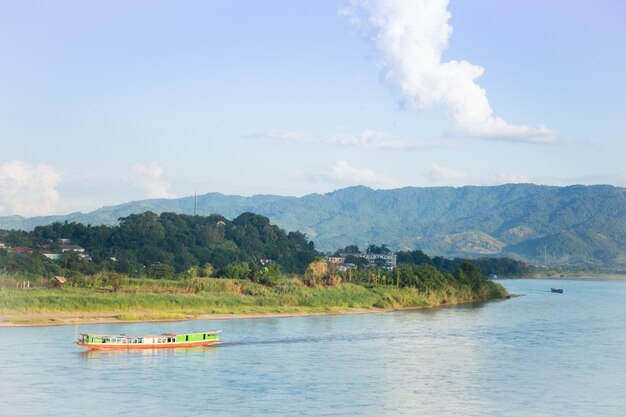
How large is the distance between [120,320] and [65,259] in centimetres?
3945

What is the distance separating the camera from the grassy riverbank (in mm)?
69562

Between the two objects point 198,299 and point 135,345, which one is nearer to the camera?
point 135,345

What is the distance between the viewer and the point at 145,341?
53625 millimetres

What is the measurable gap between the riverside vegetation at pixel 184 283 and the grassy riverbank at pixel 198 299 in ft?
0.31

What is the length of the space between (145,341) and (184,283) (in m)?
31.8

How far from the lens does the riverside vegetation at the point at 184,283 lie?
73812 mm

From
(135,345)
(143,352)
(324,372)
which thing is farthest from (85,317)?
(324,372)

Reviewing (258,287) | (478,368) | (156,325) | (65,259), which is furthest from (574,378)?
(65,259)

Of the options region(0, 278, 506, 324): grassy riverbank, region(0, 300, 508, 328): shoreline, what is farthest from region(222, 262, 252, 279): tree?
region(0, 300, 508, 328): shoreline

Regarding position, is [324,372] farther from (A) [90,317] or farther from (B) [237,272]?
(B) [237,272]

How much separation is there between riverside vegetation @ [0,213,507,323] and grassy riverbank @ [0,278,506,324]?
9 cm

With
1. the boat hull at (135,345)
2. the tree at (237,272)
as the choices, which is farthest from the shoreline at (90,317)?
the tree at (237,272)

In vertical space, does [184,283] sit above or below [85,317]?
above

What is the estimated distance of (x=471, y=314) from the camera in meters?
87.5
